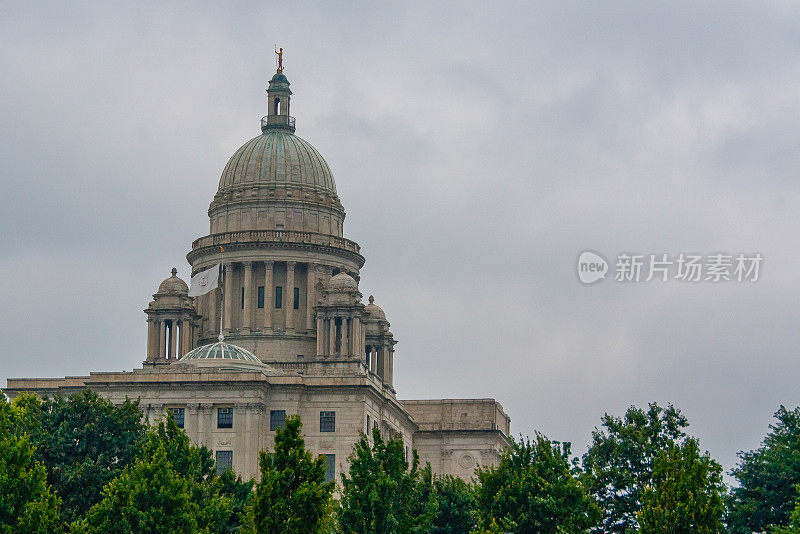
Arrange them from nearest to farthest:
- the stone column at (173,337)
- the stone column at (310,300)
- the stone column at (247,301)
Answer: the stone column at (173,337) → the stone column at (247,301) → the stone column at (310,300)

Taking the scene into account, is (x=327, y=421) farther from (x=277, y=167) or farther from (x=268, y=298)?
(x=277, y=167)

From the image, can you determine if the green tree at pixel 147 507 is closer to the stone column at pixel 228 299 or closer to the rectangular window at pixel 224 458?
the rectangular window at pixel 224 458

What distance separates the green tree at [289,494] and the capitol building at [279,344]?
Result: 2232 inches

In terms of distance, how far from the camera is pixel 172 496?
87.5m

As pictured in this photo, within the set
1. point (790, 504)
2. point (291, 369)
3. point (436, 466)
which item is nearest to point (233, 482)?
point (790, 504)

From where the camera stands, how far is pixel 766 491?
9988cm

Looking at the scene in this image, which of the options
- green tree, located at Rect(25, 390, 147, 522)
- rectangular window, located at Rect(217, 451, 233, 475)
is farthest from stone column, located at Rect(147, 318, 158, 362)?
green tree, located at Rect(25, 390, 147, 522)

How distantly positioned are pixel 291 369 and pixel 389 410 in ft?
26.7

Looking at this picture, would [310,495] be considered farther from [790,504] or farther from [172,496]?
[790,504]

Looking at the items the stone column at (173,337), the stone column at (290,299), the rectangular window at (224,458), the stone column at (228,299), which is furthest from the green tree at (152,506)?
the stone column at (228,299)

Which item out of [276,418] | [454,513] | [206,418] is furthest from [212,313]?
[454,513]

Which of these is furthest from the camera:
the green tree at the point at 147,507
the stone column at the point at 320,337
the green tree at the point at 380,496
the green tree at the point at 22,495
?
the stone column at the point at 320,337

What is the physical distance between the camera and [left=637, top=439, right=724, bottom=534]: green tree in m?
78.4

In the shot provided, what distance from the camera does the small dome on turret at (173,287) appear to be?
15238 cm
